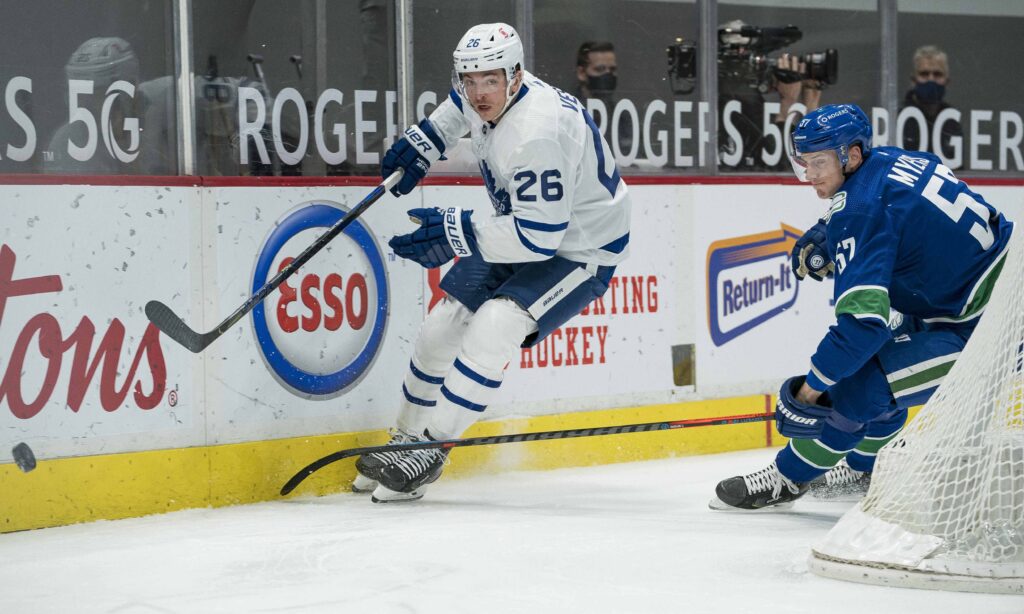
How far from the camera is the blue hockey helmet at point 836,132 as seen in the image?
3.31 meters

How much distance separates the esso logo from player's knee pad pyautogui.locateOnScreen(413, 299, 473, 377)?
242 millimetres

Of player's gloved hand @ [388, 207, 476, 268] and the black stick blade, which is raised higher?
player's gloved hand @ [388, 207, 476, 268]

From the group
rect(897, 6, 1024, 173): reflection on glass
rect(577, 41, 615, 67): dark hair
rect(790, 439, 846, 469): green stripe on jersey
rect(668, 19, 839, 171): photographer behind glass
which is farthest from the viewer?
rect(897, 6, 1024, 173): reflection on glass

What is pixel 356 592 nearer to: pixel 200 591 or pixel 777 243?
pixel 200 591

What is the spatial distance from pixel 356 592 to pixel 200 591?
32 cm

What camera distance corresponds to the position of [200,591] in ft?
9.32

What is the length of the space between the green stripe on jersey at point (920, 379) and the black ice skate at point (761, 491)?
0.45m

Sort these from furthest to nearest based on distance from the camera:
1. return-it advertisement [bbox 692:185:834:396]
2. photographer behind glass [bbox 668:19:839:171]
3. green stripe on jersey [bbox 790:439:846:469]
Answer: photographer behind glass [bbox 668:19:839:171]
return-it advertisement [bbox 692:185:834:396]
green stripe on jersey [bbox 790:439:846:469]

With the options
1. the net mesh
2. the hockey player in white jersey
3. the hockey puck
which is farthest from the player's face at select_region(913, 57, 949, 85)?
the hockey puck

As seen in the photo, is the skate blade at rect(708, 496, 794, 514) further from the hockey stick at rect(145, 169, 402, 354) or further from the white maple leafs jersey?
the hockey stick at rect(145, 169, 402, 354)

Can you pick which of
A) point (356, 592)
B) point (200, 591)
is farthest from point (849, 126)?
point (200, 591)

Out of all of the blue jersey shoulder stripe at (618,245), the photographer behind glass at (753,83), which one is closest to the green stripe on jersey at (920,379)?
the blue jersey shoulder stripe at (618,245)

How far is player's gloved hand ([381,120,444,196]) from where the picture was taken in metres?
4.09

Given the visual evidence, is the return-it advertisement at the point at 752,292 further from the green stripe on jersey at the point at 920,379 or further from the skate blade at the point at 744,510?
the green stripe on jersey at the point at 920,379
